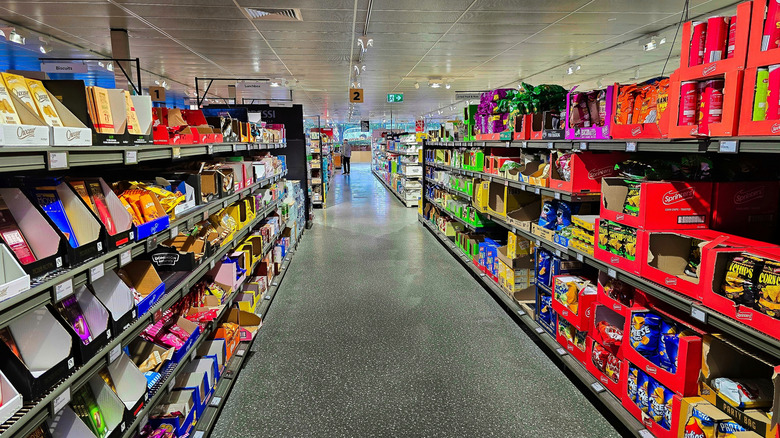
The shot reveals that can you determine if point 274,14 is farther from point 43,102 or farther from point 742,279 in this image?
point 742,279

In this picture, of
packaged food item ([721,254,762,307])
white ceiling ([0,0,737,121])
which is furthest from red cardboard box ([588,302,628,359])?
white ceiling ([0,0,737,121])

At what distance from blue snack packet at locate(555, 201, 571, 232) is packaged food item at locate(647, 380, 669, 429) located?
1.38m

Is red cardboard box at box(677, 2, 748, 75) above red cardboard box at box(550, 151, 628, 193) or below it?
above

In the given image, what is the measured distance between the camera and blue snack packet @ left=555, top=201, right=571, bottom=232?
3492 mm

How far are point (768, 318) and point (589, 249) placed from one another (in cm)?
136

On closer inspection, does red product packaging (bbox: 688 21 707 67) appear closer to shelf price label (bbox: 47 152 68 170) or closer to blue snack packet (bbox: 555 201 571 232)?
blue snack packet (bbox: 555 201 571 232)

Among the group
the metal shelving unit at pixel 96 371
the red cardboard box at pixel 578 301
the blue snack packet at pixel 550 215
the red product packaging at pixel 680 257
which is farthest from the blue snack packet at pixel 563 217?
the metal shelving unit at pixel 96 371

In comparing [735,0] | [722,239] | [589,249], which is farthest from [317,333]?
[735,0]

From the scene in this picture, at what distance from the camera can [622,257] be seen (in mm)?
2600

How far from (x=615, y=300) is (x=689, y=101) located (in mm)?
1236

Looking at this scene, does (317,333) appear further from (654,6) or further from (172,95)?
(172,95)

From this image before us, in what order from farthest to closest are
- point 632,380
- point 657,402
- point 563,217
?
point 563,217 → point 632,380 → point 657,402

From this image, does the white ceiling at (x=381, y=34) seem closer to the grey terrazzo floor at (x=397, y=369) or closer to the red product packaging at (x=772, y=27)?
the grey terrazzo floor at (x=397, y=369)

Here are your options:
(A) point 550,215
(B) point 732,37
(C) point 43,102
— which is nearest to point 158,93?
(A) point 550,215
